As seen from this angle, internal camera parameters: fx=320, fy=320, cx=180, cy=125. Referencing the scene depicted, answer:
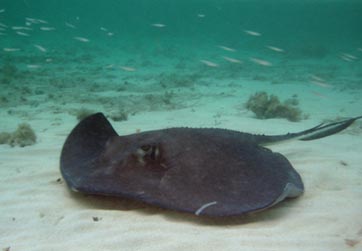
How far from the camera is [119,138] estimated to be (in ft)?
11.8

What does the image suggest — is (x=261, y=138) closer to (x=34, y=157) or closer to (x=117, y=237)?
(x=117, y=237)

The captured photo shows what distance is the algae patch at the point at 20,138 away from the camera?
19.2 ft

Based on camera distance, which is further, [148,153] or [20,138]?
[20,138]

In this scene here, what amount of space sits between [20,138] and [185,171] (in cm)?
428

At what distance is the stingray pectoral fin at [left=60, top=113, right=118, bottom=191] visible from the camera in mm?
3035

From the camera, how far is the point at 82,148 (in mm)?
3670

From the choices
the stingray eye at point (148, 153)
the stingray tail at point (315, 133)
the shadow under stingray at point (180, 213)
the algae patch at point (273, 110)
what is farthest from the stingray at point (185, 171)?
the algae patch at point (273, 110)

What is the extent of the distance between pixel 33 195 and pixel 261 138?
290 cm

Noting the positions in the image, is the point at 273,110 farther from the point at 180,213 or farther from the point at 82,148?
the point at 180,213

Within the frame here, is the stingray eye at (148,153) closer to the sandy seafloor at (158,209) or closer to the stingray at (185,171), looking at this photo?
the stingray at (185,171)

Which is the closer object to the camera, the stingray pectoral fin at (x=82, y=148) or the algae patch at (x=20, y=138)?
the stingray pectoral fin at (x=82, y=148)

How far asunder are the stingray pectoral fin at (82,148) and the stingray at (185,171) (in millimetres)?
11

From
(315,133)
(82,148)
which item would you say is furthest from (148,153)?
(315,133)

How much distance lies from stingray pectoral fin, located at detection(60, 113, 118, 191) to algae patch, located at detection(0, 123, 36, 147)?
2399 mm
